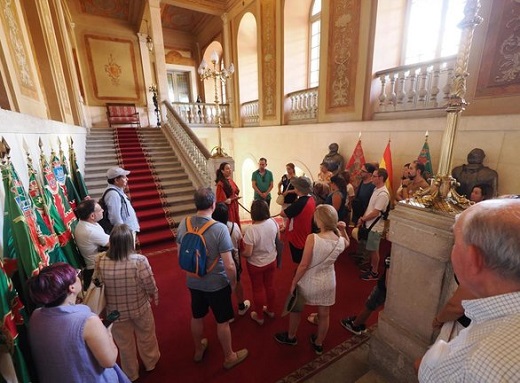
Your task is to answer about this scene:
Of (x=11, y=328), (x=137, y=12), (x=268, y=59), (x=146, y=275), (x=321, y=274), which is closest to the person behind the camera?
(x=11, y=328)

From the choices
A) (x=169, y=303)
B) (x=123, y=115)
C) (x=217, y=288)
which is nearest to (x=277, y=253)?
(x=217, y=288)

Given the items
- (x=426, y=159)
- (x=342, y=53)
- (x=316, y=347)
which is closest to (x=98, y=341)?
(x=316, y=347)

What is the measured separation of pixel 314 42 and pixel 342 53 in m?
2.43

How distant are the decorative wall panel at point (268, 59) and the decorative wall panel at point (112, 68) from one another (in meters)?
6.26

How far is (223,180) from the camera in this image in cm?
401

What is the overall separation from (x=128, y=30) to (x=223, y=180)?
10.6 meters

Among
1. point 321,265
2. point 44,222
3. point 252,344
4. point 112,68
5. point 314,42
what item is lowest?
point 252,344

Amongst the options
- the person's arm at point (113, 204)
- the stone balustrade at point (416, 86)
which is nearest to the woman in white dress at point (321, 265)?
the person's arm at point (113, 204)

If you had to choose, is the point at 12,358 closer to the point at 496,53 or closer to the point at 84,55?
the point at 496,53

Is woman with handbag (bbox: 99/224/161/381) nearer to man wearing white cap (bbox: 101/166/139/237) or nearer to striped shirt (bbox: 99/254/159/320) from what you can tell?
striped shirt (bbox: 99/254/159/320)

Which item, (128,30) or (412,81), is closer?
(412,81)

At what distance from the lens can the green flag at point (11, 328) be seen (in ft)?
4.34

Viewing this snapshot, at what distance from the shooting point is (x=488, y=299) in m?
0.74

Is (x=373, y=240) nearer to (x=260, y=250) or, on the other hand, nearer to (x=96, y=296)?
(x=260, y=250)
